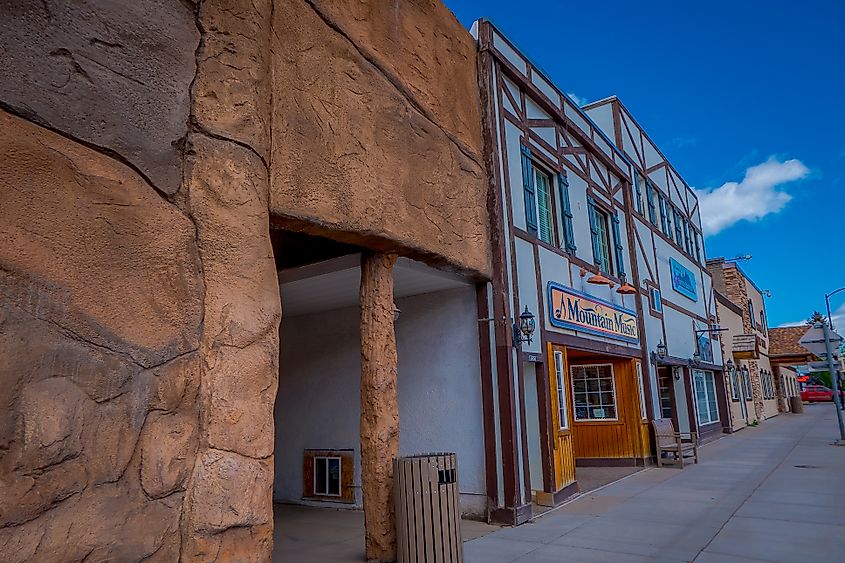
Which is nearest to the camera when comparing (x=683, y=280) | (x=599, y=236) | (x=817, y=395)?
(x=599, y=236)

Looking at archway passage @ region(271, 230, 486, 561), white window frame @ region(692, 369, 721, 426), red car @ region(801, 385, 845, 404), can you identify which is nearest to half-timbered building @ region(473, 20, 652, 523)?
archway passage @ region(271, 230, 486, 561)

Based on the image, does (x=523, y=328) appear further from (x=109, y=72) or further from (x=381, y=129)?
(x=109, y=72)

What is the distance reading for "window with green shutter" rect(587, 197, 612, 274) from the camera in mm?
11695

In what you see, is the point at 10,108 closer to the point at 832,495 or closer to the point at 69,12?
the point at 69,12

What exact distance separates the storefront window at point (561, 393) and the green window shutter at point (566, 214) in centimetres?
208

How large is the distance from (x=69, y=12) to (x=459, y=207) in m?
4.78

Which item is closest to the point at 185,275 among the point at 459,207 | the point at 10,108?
the point at 10,108

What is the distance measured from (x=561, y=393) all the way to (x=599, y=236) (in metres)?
4.33

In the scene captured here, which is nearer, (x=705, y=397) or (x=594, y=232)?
(x=594, y=232)

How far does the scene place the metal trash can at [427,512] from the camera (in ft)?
17.4

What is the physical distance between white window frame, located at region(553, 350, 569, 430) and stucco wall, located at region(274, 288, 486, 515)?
2043mm

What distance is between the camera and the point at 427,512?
5.36 meters

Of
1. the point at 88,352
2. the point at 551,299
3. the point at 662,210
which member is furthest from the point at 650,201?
the point at 88,352

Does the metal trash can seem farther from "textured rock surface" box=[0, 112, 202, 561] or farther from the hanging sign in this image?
the hanging sign
